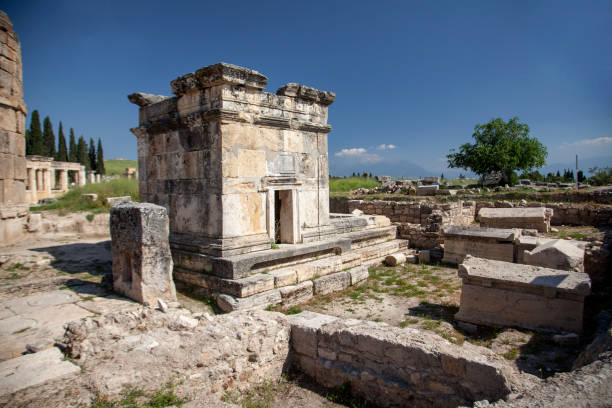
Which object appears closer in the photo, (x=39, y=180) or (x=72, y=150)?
(x=39, y=180)

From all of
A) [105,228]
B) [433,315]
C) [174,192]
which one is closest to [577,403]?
[433,315]

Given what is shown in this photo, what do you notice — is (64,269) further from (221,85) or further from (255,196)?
(221,85)

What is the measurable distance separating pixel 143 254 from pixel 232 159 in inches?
94.0

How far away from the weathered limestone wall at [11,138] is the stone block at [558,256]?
1339 cm

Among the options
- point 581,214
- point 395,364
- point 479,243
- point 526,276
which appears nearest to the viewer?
point 395,364

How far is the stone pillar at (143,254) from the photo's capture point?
5758 millimetres

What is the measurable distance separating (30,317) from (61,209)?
36.5ft

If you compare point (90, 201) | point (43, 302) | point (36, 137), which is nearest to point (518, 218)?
point (43, 302)

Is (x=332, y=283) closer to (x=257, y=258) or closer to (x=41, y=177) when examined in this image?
Result: (x=257, y=258)

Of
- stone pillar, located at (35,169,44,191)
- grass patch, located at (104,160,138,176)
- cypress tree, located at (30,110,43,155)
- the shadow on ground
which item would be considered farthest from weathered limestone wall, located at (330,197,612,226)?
grass patch, located at (104,160,138,176)

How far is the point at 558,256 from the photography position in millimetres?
7059

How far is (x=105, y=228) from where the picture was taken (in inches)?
526

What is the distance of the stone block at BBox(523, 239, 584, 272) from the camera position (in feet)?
22.8

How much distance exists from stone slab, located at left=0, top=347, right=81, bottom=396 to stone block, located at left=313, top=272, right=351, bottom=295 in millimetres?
4435
